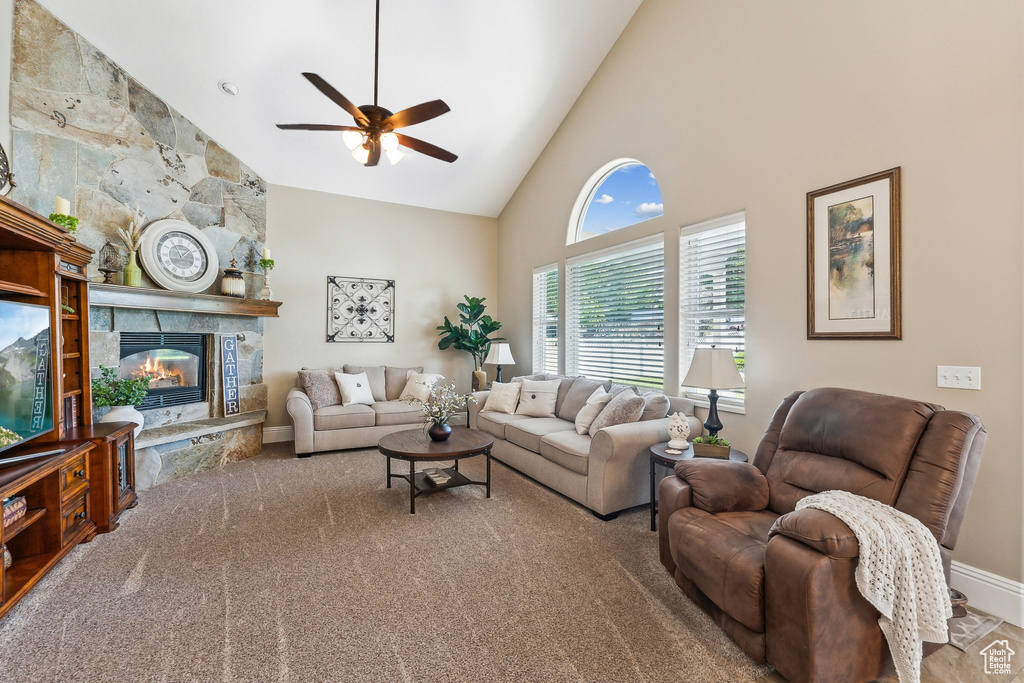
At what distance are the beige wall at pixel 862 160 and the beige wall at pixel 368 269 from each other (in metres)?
3.08

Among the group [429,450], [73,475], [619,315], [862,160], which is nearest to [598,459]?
[429,450]

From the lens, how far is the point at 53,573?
2.45 m

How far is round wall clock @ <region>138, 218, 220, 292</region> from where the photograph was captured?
420 centimetres

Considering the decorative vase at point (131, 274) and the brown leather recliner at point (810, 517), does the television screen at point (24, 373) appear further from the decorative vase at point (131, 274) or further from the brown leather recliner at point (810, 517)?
the brown leather recliner at point (810, 517)

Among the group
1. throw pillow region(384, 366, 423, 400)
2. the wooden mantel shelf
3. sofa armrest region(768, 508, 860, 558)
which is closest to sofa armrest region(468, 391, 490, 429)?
throw pillow region(384, 366, 423, 400)

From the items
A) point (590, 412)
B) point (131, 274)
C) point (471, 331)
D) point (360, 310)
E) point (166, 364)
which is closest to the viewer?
point (590, 412)

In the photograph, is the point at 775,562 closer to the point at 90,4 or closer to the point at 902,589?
the point at 902,589

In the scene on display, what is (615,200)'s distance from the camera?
4699 millimetres

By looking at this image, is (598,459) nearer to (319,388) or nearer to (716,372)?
(716,372)

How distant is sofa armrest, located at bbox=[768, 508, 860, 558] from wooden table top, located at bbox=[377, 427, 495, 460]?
7.01 feet

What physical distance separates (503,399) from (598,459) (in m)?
1.84

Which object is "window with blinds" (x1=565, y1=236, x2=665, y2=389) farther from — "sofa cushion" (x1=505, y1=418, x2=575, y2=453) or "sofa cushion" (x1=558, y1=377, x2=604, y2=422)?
"sofa cushion" (x1=505, y1=418, x2=575, y2=453)

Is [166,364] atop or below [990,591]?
atop

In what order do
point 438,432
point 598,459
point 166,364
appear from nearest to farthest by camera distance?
point 598,459, point 438,432, point 166,364
